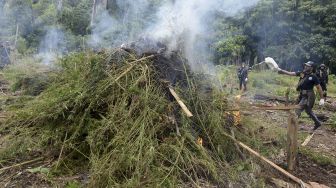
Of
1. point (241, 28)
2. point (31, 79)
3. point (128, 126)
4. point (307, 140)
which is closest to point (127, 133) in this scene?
point (128, 126)

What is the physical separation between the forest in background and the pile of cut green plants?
685 cm

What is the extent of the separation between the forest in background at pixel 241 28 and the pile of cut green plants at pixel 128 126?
6.85 meters

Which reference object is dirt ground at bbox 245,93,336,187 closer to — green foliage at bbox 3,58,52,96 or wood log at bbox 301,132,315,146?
wood log at bbox 301,132,315,146

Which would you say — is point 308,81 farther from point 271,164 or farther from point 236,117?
point 271,164

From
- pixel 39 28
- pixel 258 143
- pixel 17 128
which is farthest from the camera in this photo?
pixel 39 28

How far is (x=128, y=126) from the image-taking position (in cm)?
500

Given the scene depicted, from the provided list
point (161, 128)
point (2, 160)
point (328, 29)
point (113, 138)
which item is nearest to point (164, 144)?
point (161, 128)

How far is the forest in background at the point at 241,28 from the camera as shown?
15288 millimetres

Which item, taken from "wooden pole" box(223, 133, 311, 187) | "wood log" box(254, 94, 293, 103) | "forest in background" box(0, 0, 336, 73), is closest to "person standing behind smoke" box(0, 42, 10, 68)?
"forest in background" box(0, 0, 336, 73)

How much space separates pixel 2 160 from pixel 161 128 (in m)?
2.05

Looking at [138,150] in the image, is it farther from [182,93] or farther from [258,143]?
[258,143]

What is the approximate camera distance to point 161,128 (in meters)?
5.11

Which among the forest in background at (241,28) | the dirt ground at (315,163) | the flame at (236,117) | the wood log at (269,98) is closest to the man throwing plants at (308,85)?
the dirt ground at (315,163)

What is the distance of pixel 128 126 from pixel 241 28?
13719mm
